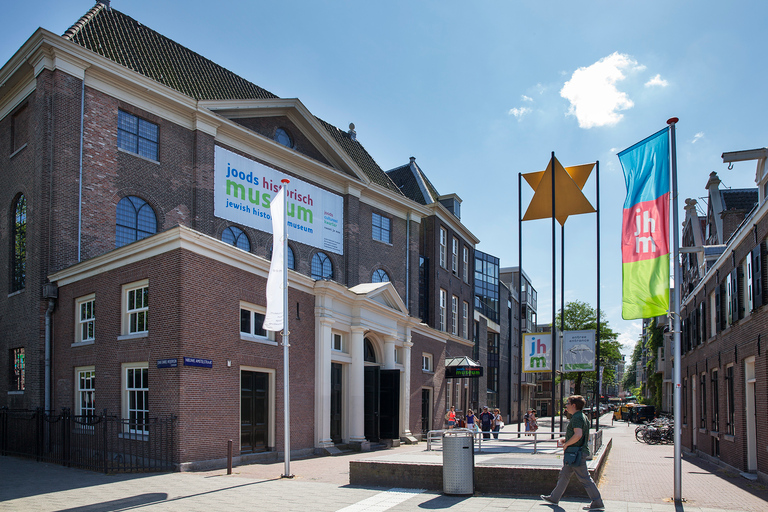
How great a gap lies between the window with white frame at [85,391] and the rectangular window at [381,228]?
17.1 m

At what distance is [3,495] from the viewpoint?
35.5 ft

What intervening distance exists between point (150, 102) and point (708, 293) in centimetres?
2089

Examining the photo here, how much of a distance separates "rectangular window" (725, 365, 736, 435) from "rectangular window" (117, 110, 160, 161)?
2020cm

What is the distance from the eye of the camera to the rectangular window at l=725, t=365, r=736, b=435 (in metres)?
18.1

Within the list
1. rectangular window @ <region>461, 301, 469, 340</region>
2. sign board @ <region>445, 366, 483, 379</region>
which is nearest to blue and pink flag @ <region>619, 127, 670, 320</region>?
sign board @ <region>445, 366, 483, 379</region>

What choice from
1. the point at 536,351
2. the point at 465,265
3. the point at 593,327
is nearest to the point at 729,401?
the point at 536,351

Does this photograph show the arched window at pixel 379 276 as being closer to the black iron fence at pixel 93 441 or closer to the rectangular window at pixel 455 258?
the rectangular window at pixel 455 258

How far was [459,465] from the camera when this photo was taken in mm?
10695

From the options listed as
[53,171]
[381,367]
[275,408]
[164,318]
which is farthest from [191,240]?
[381,367]

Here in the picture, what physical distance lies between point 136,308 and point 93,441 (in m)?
3.40

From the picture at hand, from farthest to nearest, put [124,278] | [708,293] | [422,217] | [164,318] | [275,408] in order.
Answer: [422,217]
[708,293]
[275,408]
[124,278]
[164,318]

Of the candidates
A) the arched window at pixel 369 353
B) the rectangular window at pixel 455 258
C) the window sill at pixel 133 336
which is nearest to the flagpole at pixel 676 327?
the window sill at pixel 133 336

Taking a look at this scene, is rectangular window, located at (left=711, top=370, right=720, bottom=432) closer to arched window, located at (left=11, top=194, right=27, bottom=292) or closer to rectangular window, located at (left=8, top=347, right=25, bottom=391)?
rectangular window, located at (left=8, top=347, right=25, bottom=391)

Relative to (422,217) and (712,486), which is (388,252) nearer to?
(422,217)
